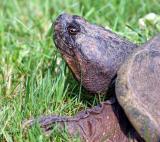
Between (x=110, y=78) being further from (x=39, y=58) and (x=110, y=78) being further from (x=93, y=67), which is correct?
(x=39, y=58)

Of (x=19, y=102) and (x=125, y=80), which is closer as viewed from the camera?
(x=125, y=80)

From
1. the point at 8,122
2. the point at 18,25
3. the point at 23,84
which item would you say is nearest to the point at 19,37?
the point at 18,25

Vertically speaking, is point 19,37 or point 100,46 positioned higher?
point 100,46

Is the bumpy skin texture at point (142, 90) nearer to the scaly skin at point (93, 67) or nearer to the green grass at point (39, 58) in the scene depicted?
the scaly skin at point (93, 67)

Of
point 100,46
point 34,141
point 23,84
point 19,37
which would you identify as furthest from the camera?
point 19,37

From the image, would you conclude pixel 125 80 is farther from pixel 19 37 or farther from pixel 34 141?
pixel 19 37

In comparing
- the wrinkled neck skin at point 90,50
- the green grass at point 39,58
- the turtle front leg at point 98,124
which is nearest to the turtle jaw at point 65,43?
the wrinkled neck skin at point 90,50

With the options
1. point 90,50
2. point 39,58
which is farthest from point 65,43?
point 39,58

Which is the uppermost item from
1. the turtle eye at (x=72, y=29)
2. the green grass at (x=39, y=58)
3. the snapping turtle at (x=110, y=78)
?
the turtle eye at (x=72, y=29)
